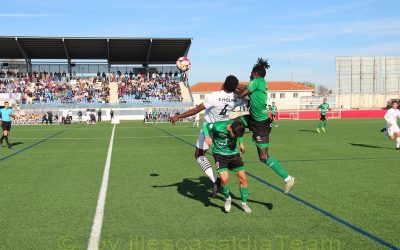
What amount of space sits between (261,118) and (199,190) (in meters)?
1.95

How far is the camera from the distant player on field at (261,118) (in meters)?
7.11

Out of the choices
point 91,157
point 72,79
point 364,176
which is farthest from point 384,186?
point 72,79

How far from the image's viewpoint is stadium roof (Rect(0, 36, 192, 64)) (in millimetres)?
55344

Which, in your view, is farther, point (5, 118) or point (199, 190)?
point (5, 118)

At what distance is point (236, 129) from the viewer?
6.20 m

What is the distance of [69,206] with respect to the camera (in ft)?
23.0

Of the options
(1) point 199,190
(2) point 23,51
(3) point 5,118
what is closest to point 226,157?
(1) point 199,190

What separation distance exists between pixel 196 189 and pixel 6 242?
398 centimetres

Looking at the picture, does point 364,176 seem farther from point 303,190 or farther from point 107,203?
point 107,203

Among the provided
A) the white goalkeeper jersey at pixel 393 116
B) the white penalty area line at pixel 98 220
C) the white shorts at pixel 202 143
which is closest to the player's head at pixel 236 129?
the white shorts at pixel 202 143

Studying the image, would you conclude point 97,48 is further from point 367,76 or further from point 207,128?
point 207,128

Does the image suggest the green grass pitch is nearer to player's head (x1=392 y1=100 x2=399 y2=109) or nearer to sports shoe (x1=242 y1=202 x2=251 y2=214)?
sports shoe (x1=242 y1=202 x2=251 y2=214)

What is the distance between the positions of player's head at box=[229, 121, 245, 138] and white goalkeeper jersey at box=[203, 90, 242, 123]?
29.2 inches

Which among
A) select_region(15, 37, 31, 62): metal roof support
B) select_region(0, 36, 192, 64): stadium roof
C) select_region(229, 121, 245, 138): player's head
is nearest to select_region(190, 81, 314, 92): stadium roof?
select_region(0, 36, 192, 64): stadium roof
